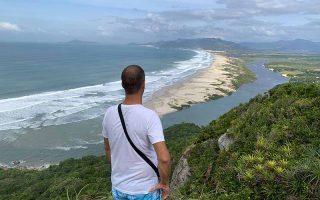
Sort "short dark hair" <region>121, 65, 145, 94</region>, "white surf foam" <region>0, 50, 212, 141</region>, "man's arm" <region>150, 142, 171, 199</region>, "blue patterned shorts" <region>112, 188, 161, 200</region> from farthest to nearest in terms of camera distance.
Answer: "white surf foam" <region>0, 50, 212, 141</region>
"blue patterned shorts" <region>112, 188, 161, 200</region>
"short dark hair" <region>121, 65, 145, 94</region>
"man's arm" <region>150, 142, 171, 199</region>

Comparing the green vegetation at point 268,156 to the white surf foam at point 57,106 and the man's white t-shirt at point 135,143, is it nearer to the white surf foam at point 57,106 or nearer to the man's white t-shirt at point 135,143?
the man's white t-shirt at point 135,143

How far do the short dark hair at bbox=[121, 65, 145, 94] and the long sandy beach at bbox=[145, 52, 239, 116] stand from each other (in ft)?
143

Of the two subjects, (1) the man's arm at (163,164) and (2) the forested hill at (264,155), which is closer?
(1) the man's arm at (163,164)

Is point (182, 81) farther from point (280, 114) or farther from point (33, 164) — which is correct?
point (280, 114)

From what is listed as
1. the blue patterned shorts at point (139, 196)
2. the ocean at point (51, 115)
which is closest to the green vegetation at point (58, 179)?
the ocean at point (51, 115)

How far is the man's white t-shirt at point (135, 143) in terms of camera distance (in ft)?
12.5

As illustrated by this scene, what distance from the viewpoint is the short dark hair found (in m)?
3.87

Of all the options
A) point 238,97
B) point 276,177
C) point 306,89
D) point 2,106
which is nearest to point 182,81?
point 238,97

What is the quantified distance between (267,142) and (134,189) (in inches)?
199

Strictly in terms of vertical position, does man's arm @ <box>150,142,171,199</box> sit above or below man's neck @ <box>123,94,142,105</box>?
below

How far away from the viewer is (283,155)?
7.56 meters

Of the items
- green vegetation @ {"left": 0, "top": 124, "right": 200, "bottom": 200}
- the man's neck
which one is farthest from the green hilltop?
green vegetation @ {"left": 0, "top": 124, "right": 200, "bottom": 200}

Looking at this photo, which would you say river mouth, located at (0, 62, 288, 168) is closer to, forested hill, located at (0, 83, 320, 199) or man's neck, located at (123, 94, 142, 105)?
forested hill, located at (0, 83, 320, 199)

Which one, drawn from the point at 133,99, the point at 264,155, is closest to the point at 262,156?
the point at 264,155
